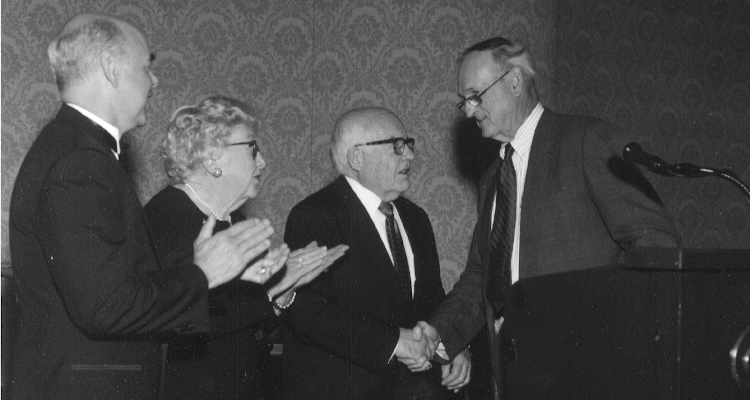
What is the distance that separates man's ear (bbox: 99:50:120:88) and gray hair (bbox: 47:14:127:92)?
1 cm

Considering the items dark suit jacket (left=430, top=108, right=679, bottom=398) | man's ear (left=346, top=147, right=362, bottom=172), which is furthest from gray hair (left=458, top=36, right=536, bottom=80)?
man's ear (left=346, top=147, right=362, bottom=172)

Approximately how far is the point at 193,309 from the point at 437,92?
2.70m

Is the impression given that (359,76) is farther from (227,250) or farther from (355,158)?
(227,250)

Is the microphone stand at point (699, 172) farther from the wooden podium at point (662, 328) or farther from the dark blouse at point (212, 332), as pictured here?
the dark blouse at point (212, 332)

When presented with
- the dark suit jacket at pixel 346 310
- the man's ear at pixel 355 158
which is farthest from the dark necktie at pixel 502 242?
the man's ear at pixel 355 158

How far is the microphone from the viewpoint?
1.49 metres

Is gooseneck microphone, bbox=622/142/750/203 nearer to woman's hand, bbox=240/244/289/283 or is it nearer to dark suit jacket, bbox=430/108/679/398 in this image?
dark suit jacket, bbox=430/108/679/398

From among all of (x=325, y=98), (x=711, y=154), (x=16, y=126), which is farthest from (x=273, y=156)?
(x=711, y=154)

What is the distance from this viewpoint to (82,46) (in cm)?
205

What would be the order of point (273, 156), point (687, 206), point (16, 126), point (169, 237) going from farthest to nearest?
point (687, 206) → point (273, 156) → point (16, 126) → point (169, 237)

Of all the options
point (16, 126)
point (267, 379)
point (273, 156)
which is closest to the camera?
point (267, 379)

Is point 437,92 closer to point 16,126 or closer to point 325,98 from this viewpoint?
point 325,98

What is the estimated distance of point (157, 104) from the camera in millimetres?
4172

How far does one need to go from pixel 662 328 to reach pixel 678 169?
32cm
